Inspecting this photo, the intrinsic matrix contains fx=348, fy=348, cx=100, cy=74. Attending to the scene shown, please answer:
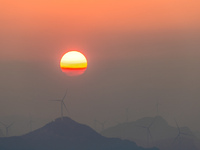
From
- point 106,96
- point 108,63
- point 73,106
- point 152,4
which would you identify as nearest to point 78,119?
point 73,106

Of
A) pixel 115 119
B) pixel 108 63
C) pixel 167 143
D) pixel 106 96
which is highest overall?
pixel 108 63

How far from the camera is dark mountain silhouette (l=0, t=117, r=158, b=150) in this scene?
917cm

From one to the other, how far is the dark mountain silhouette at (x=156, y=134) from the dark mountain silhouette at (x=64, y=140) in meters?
0.21

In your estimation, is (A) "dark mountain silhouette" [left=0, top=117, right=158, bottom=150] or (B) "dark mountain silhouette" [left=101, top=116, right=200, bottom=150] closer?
(A) "dark mountain silhouette" [left=0, top=117, right=158, bottom=150]

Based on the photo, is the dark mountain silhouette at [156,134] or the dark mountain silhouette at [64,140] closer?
the dark mountain silhouette at [64,140]

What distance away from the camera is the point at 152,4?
9.04 metres

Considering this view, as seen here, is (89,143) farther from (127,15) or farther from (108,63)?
(127,15)

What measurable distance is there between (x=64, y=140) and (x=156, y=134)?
8.39ft

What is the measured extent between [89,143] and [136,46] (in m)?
2.99

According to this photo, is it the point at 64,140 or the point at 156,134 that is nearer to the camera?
the point at 64,140

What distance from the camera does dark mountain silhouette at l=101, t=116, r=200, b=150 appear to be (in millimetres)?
9430

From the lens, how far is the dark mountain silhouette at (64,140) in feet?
30.1

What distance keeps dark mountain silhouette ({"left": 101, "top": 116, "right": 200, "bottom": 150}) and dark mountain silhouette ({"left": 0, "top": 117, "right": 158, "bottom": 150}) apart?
21 centimetres

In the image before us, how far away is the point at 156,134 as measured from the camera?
9.70 m
